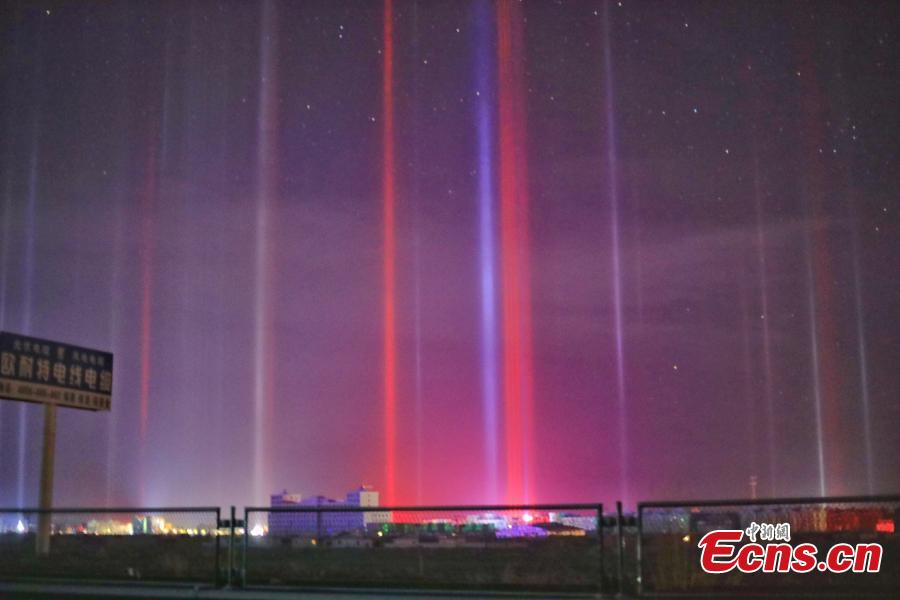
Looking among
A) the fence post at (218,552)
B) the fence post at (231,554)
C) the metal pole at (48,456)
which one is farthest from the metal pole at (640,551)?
the metal pole at (48,456)

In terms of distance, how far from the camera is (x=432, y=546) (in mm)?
13992

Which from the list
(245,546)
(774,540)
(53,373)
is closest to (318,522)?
(245,546)

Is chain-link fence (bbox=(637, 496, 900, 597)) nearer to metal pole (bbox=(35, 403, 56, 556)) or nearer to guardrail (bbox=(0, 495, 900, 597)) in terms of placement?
guardrail (bbox=(0, 495, 900, 597))

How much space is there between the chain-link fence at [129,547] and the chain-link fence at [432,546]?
78cm

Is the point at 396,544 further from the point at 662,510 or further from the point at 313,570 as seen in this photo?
the point at 662,510

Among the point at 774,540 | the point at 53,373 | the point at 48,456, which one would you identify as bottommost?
the point at 774,540

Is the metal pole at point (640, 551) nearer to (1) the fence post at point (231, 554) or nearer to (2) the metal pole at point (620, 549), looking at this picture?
(2) the metal pole at point (620, 549)

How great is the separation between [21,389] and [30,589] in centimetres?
1741

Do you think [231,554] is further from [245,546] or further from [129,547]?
[129,547]

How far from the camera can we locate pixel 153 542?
17.7 m

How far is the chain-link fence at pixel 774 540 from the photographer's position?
10.4 meters

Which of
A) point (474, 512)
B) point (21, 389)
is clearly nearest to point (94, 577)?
point (474, 512)

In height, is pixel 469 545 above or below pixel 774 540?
below

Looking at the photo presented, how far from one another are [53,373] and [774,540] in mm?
25407
